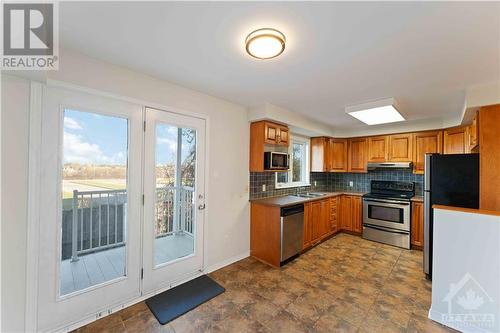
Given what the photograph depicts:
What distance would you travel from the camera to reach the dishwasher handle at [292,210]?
10.4ft

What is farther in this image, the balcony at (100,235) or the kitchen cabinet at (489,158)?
the kitchen cabinet at (489,158)

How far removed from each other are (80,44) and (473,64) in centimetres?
347

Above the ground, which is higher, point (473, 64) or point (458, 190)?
point (473, 64)

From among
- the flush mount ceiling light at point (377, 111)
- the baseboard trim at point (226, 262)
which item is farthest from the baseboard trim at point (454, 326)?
the flush mount ceiling light at point (377, 111)

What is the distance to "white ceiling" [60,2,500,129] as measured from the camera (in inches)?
52.0

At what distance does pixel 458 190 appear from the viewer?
8.60ft

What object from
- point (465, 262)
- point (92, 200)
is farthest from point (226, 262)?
point (465, 262)

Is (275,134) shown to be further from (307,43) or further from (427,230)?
(427,230)

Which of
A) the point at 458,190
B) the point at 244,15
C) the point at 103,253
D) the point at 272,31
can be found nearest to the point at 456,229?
the point at 458,190

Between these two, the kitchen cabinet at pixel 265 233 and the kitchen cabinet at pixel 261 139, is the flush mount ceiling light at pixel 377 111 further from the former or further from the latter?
the kitchen cabinet at pixel 265 233

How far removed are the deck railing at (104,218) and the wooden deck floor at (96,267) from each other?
70 mm

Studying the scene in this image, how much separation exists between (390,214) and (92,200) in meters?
4.79

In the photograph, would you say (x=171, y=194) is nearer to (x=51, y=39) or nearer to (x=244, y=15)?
(x=51, y=39)

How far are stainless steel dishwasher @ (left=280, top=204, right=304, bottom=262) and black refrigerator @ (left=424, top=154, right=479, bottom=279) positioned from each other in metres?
1.69
